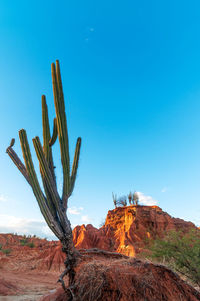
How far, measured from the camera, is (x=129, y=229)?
2500 cm

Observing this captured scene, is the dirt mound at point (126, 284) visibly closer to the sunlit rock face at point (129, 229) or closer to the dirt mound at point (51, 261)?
the dirt mound at point (51, 261)

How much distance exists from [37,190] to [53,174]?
0.78m

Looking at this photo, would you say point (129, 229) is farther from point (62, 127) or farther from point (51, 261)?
point (62, 127)

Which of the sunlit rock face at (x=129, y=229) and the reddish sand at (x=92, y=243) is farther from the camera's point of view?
the sunlit rock face at (x=129, y=229)

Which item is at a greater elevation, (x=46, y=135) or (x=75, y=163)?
(x=46, y=135)

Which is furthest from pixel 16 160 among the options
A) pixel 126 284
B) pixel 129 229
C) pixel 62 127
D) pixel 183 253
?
pixel 129 229

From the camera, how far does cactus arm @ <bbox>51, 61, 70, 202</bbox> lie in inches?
186

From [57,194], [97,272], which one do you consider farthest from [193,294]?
[57,194]

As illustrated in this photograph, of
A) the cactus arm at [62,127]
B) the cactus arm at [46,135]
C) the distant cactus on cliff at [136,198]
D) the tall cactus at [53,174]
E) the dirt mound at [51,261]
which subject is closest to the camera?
the tall cactus at [53,174]

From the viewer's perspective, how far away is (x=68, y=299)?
297 centimetres

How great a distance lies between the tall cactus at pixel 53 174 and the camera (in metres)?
4.02

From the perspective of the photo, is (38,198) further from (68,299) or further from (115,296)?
(115,296)

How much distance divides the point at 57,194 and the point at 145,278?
8.58ft

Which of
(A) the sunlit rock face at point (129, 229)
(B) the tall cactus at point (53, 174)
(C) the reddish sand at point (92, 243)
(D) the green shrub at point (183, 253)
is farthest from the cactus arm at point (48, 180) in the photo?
(A) the sunlit rock face at point (129, 229)
